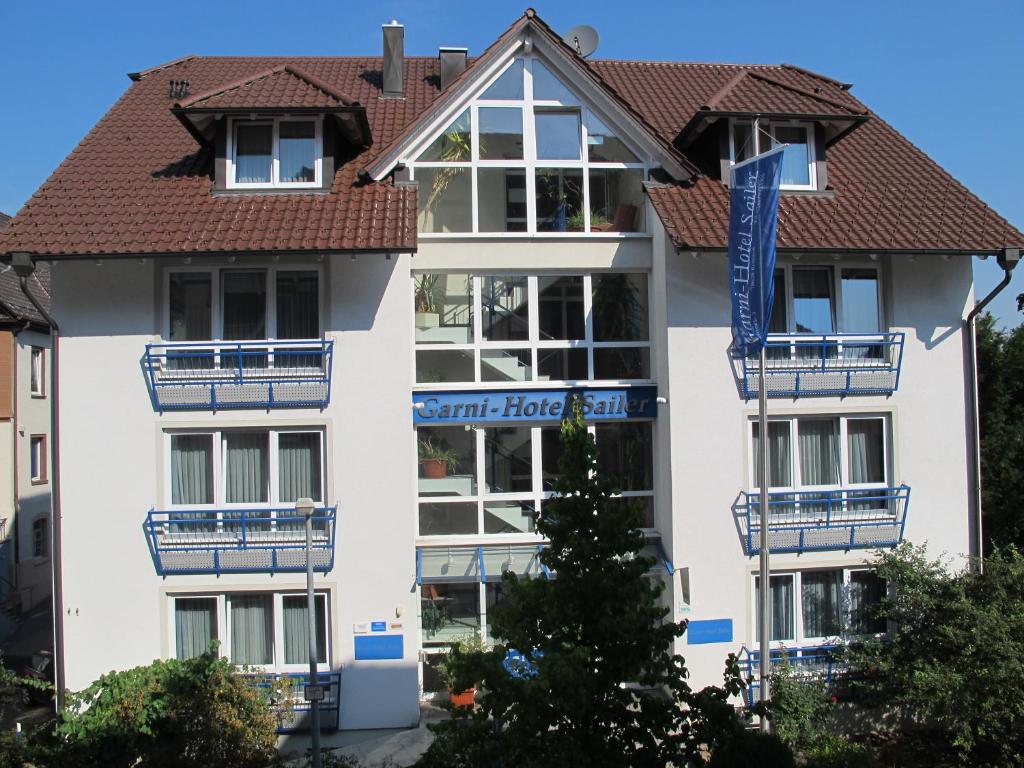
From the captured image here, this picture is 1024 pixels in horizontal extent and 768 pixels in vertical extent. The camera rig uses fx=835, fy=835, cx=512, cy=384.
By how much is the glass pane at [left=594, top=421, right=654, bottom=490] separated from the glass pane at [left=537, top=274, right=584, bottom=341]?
1680 mm

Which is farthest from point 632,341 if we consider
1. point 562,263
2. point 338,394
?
point 338,394

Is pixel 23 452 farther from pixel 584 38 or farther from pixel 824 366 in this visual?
pixel 824 366

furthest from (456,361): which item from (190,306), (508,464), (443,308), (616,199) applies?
(190,306)

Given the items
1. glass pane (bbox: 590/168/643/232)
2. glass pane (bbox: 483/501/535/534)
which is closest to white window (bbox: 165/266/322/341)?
glass pane (bbox: 483/501/535/534)

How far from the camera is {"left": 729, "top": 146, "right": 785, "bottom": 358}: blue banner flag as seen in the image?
10695 millimetres

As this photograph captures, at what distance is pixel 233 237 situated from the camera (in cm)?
1251

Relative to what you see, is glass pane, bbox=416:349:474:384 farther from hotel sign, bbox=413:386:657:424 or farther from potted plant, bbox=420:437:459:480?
potted plant, bbox=420:437:459:480

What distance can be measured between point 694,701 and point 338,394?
755 centimetres

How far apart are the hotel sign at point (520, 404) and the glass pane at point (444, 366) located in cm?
43

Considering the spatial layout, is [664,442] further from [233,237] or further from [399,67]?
[399,67]

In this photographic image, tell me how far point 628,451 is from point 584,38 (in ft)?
26.8

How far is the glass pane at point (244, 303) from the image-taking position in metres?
13.2

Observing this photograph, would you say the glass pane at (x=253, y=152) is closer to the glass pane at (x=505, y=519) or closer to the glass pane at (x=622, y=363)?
the glass pane at (x=622, y=363)

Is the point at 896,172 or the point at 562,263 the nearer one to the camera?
the point at 562,263
